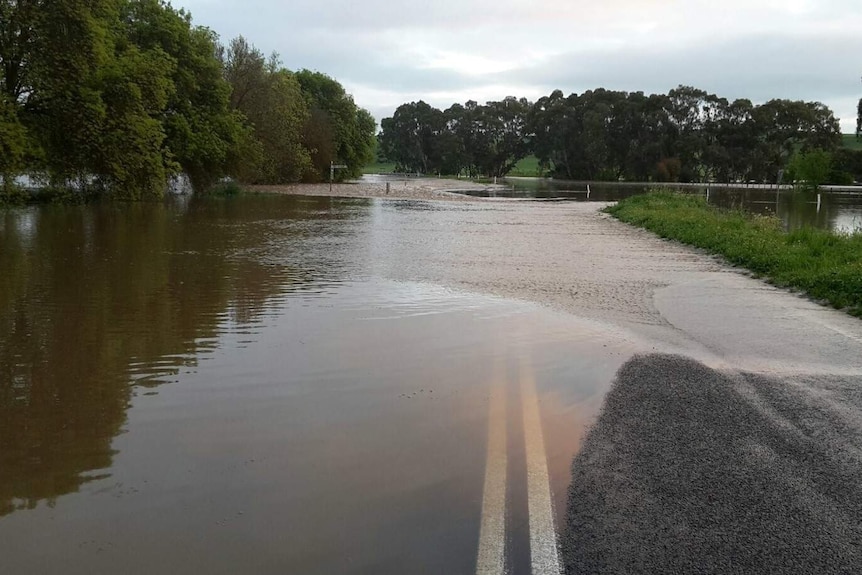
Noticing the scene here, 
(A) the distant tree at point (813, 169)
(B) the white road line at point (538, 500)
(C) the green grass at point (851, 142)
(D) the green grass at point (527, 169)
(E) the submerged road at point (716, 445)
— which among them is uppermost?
(C) the green grass at point (851, 142)

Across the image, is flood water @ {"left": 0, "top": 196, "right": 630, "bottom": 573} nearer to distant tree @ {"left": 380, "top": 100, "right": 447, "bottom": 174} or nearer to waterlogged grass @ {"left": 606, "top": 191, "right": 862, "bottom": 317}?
waterlogged grass @ {"left": 606, "top": 191, "right": 862, "bottom": 317}

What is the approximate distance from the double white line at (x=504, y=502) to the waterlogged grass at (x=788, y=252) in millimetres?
7321

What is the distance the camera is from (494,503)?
4191mm

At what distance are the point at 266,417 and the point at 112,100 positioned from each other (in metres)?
27.2

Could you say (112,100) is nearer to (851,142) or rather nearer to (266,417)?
(266,417)

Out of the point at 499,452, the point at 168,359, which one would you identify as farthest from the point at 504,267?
the point at 499,452

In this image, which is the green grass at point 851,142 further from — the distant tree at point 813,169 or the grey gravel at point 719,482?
the grey gravel at point 719,482

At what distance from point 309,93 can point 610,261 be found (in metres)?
66.9

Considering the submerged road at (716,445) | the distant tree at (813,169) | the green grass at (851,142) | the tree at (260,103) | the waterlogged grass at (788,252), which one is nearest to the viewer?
the submerged road at (716,445)

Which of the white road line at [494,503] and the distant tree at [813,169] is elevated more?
the distant tree at [813,169]

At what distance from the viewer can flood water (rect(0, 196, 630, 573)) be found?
12.3 ft

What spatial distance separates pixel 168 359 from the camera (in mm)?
7383

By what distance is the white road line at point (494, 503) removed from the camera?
3.58 m

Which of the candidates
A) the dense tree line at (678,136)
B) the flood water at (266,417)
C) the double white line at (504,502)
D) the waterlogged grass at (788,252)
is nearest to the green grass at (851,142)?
the dense tree line at (678,136)
